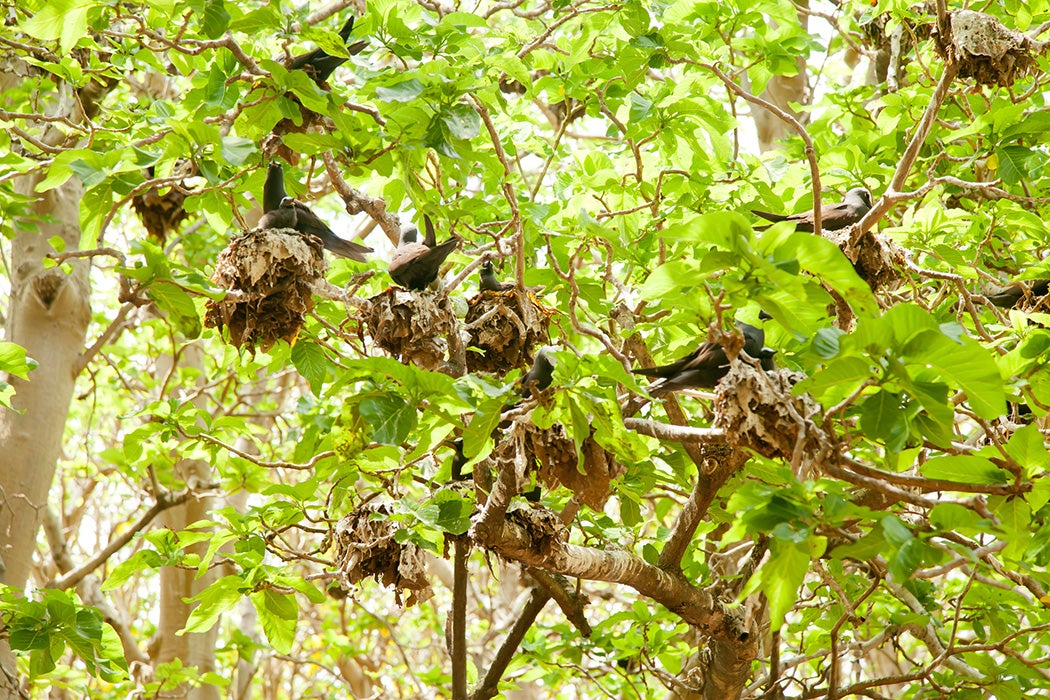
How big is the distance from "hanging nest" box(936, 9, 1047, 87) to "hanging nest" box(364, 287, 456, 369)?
1462 millimetres

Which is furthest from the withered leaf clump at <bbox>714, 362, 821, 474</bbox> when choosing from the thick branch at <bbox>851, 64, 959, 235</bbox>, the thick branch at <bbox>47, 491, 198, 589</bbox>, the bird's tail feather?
the thick branch at <bbox>47, 491, 198, 589</bbox>

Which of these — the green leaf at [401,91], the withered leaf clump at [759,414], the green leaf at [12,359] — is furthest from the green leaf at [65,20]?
the withered leaf clump at [759,414]

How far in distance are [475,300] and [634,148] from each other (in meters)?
0.87

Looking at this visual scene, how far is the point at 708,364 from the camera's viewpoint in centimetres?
185

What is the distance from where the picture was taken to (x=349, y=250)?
235 centimetres

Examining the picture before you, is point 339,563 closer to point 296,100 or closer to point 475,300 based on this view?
point 475,300

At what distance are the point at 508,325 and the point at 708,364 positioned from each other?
0.72 metres

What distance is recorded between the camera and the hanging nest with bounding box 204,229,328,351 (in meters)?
2.08

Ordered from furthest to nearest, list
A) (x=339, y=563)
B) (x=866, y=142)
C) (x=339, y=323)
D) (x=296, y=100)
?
(x=866, y=142), (x=339, y=323), (x=296, y=100), (x=339, y=563)

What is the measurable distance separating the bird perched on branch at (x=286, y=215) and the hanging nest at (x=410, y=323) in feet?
0.63

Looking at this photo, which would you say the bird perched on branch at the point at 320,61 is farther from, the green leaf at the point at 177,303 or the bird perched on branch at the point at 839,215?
the bird perched on branch at the point at 839,215

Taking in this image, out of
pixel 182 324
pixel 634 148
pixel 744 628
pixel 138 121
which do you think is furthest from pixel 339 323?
pixel 744 628

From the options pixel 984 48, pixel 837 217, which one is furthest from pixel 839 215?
pixel 984 48

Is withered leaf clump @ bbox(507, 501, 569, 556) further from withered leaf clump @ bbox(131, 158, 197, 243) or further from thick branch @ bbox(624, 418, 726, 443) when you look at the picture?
withered leaf clump @ bbox(131, 158, 197, 243)
